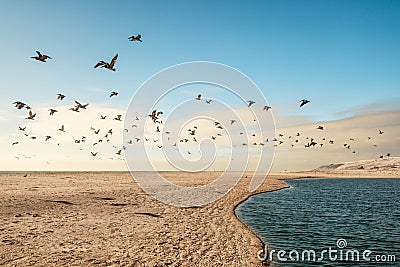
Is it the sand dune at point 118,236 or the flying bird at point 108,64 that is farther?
the flying bird at point 108,64

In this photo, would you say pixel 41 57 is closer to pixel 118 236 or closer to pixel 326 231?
pixel 118 236

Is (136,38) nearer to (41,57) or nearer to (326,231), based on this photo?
(41,57)

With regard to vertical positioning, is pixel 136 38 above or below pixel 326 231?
above

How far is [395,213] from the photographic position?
3638cm

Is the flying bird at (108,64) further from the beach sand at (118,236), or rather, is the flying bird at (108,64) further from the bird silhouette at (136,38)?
the beach sand at (118,236)

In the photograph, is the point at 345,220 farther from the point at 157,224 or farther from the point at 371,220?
the point at 157,224

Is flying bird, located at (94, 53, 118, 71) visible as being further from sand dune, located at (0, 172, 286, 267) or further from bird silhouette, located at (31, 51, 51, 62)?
sand dune, located at (0, 172, 286, 267)

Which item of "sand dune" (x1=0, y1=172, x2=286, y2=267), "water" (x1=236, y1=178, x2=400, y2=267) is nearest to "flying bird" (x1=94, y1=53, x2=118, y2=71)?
"sand dune" (x1=0, y1=172, x2=286, y2=267)

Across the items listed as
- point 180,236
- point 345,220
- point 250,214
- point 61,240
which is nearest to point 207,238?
point 180,236

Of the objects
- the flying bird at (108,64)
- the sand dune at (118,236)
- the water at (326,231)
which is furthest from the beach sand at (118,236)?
the flying bird at (108,64)

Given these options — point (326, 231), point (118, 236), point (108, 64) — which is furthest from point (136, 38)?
point (326, 231)

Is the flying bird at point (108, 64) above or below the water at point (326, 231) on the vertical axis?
above

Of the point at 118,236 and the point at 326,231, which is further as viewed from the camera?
the point at 326,231

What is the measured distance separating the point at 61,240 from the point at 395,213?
36316 mm
